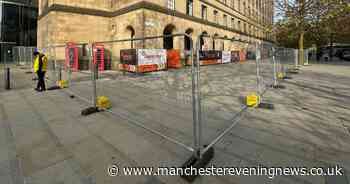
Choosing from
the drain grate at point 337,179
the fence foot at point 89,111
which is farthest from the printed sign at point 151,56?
the drain grate at point 337,179

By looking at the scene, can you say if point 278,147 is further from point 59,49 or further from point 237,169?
point 59,49

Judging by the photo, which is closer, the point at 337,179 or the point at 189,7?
the point at 337,179

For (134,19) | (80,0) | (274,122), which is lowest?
(274,122)

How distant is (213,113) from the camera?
4.82 metres

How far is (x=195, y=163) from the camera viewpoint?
2.49 m

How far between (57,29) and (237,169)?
19786 millimetres

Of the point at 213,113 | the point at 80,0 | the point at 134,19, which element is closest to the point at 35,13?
the point at 80,0

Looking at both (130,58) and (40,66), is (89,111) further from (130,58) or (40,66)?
(130,58)

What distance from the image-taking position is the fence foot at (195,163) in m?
2.31

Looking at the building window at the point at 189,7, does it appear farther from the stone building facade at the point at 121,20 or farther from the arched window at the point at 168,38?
the arched window at the point at 168,38

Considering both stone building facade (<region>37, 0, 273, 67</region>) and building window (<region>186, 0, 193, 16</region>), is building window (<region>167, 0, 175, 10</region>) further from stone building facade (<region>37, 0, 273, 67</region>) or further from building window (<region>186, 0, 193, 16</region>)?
building window (<region>186, 0, 193, 16</region>)

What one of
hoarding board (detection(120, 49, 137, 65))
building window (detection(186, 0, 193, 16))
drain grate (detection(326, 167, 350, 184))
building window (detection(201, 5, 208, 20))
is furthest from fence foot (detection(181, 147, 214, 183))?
building window (detection(201, 5, 208, 20))

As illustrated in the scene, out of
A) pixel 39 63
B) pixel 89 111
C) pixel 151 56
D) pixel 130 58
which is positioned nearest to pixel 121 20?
pixel 151 56

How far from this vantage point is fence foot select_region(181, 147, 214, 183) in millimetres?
2312
